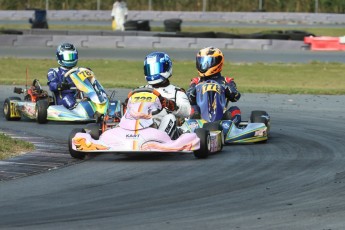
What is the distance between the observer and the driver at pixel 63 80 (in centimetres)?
1627

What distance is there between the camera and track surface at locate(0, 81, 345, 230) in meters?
8.05

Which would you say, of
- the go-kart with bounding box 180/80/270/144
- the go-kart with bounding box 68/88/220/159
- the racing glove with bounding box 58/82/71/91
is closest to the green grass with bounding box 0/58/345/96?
the racing glove with bounding box 58/82/71/91

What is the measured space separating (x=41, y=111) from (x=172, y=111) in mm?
3964

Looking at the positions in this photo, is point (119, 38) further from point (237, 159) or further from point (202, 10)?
point (237, 159)

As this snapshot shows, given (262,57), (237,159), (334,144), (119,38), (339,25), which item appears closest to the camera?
(237,159)

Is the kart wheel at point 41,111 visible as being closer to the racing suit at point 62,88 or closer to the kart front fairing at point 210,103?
the racing suit at point 62,88

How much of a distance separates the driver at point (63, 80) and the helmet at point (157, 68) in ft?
12.1

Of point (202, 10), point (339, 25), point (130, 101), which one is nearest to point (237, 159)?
point (130, 101)

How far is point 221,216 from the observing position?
8.23m

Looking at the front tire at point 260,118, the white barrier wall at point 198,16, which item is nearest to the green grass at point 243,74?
the front tire at point 260,118

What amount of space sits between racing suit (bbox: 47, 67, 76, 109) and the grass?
303 centimetres

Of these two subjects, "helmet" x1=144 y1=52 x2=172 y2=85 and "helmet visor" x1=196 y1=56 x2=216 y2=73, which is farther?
"helmet visor" x1=196 y1=56 x2=216 y2=73

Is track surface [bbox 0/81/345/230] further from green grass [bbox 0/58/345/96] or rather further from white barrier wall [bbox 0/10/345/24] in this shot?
white barrier wall [bbox 0/10/345/24]

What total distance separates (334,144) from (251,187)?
3.80 m
